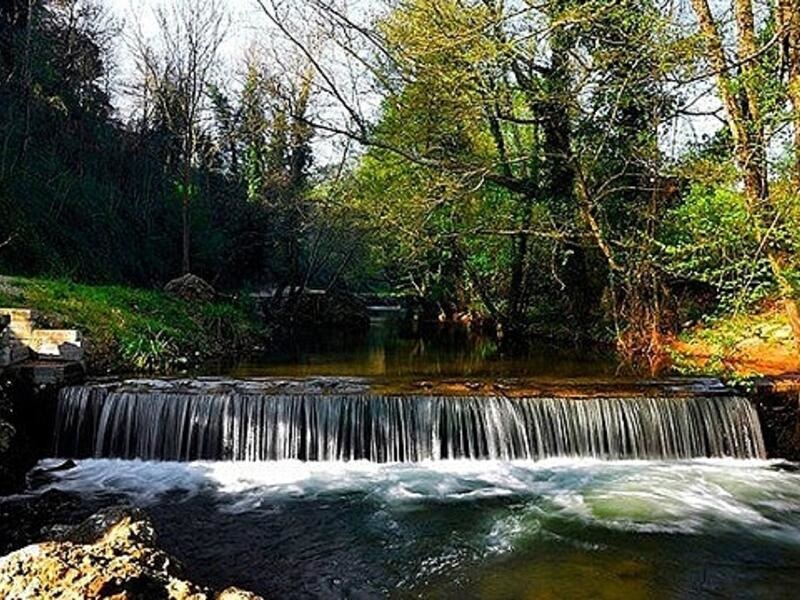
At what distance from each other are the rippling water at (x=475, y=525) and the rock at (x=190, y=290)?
33.9 ft

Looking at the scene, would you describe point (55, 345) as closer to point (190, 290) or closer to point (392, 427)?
point (392, 427)

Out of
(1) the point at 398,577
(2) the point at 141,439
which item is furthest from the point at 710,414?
(2) the point at 141,439

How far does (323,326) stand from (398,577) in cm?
2275

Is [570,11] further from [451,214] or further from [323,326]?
[323,326]

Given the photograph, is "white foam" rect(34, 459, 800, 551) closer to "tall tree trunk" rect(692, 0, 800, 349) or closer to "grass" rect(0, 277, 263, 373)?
"tall tree trunk" rect(692, 0, 800, 349)

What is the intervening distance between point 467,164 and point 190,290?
9.48m

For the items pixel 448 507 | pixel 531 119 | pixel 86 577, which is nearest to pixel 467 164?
pixel 531 119

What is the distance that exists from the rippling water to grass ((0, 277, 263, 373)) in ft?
12.9

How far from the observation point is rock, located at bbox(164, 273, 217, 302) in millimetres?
19219

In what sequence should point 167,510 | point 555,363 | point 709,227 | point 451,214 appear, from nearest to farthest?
point 167,510, point 709,227, point 555,363, point 451,214

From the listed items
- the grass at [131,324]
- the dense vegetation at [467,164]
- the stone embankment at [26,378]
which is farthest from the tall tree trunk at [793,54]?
the grass at [131,324]

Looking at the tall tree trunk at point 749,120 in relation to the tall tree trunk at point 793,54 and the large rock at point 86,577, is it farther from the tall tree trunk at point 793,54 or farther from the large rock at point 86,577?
the large rock at point 86,577

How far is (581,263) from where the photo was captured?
58.9 ft

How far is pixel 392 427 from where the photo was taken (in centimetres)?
959
